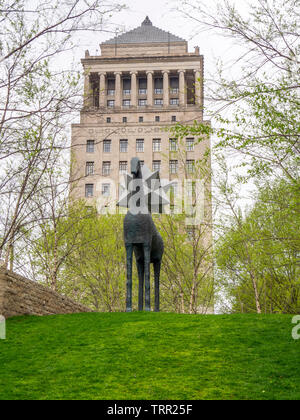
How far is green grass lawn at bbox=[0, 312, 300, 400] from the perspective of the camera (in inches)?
287

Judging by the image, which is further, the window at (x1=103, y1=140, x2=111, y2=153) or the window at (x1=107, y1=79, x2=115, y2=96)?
the window at (x1=107, y1=79, x2=115, y2=96)

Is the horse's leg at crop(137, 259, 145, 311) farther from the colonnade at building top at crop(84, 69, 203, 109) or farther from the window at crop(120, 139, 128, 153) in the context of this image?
the colonnade at building top at crop(84, 69, 203, 109)

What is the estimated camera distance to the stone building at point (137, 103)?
61.4 m

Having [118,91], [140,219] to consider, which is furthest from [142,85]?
[140,219]

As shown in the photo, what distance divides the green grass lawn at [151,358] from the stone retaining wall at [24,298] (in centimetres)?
50

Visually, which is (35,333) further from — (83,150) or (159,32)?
(159,32)

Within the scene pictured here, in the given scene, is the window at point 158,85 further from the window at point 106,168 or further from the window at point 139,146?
the window at point 106,168

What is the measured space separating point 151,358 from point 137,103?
6607 centimetres

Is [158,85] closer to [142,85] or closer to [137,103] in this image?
[142,85]

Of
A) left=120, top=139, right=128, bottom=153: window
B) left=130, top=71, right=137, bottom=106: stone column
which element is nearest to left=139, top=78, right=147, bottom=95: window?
left=130, top=71, right=137, bottom=106: stone column

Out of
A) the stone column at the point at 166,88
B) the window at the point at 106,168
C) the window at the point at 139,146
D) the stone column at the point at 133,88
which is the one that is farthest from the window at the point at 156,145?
the stone column at the point at 133,88

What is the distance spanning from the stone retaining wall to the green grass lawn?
0.50 meters

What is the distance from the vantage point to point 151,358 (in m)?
8.84
